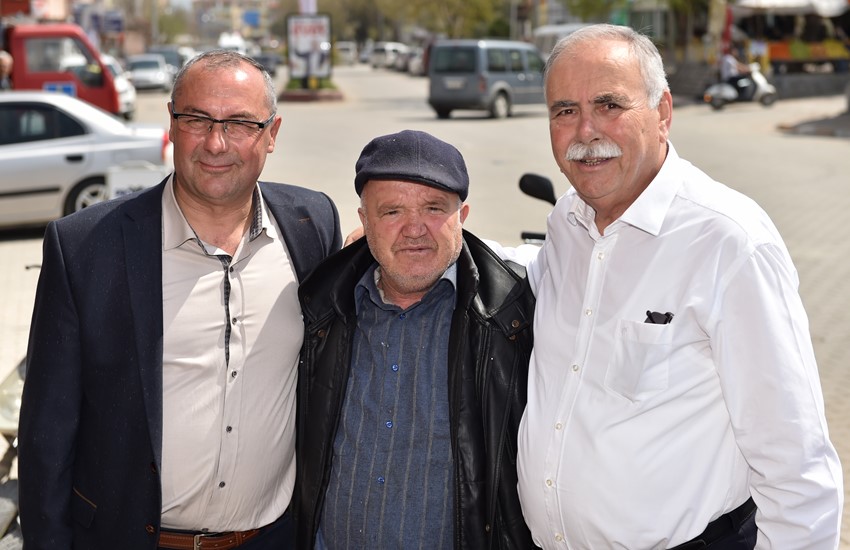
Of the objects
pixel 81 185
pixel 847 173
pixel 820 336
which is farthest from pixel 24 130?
pixel 847 173

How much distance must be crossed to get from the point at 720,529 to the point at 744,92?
27.7 metres

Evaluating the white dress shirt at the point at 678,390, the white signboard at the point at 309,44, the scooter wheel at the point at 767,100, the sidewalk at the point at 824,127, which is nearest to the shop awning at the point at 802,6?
the scooter wheel at the point at 767,100

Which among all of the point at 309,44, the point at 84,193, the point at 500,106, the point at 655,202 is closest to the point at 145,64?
the point at 309,44

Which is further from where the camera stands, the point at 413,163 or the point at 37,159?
the point at 37,159

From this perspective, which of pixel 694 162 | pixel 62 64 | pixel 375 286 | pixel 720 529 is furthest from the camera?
pixel 62 64

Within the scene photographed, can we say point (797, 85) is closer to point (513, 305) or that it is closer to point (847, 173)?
point (847, 173)

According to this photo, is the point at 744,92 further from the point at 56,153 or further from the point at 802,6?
the point at 56,153

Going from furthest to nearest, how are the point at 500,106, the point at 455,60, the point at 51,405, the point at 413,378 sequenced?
the point at 500,106
the point at 455,60
the point at 413,378
the point at 51,405

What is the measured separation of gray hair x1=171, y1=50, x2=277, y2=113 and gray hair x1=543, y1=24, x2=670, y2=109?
2.86ft

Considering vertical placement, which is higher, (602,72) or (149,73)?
(149,73)

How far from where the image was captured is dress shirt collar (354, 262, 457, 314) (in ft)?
9.45

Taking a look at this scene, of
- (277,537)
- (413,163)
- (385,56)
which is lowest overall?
(277,537)

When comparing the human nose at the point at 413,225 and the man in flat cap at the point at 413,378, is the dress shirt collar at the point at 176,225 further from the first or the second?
the human nose at the point at 413,225

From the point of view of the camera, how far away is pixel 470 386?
2723mm
